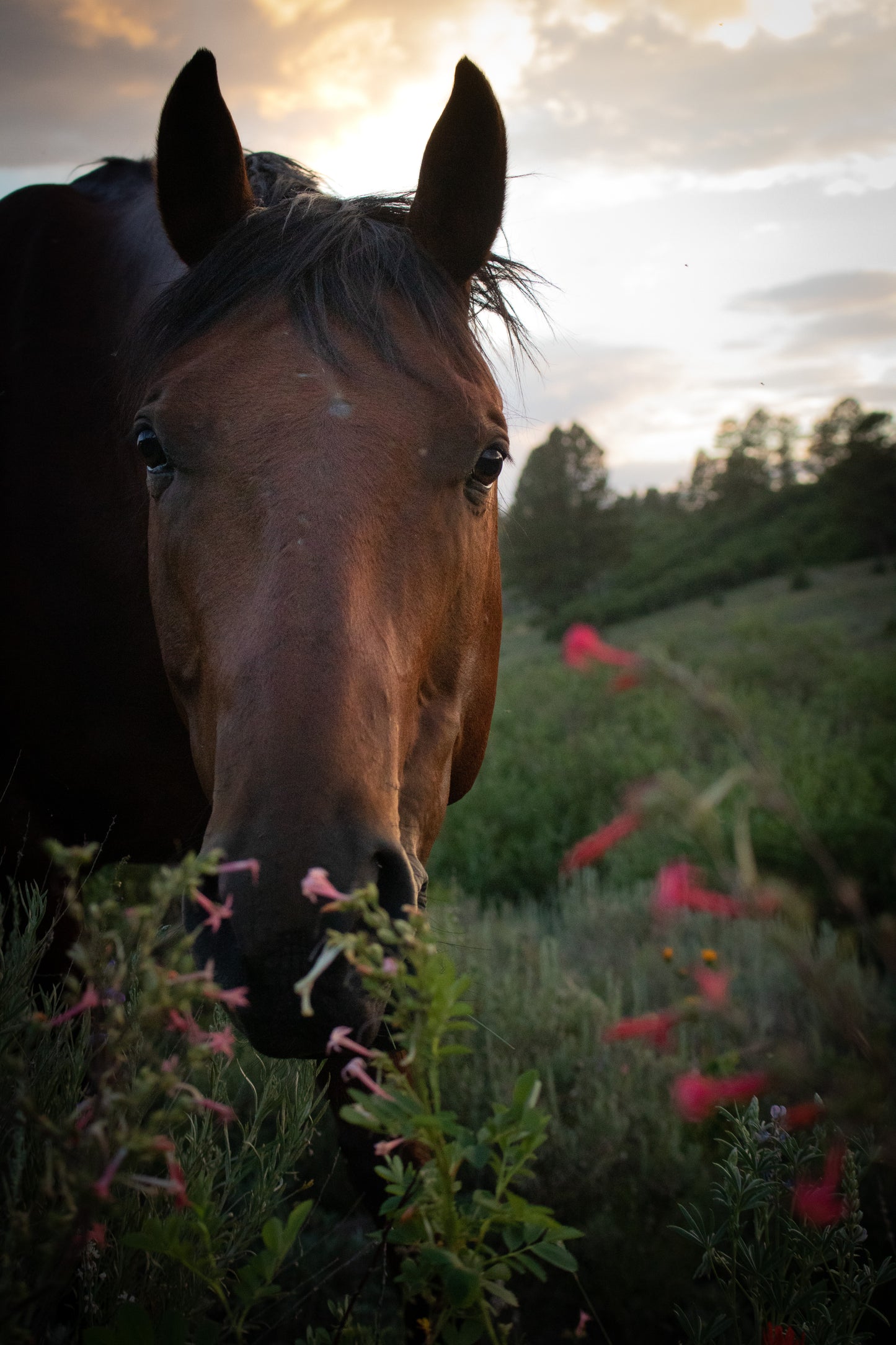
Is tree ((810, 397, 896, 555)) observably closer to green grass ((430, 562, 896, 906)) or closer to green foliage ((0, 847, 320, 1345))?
green grass ((430, 562, 896, 906))

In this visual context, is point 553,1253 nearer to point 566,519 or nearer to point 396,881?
point 396,881

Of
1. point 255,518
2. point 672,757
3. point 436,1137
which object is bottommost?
point 672,757

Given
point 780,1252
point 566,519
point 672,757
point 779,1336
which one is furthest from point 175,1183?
point 566,519

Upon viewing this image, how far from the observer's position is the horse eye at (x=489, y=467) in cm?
201

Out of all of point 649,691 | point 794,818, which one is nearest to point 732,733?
point 794,818

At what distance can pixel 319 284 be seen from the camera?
1895 millimetres

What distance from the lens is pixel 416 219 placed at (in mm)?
2219

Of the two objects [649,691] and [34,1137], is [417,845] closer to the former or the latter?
[34,1137]

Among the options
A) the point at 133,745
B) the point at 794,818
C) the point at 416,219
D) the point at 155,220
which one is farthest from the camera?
the point at 155,220

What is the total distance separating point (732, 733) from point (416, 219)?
205 centimetres

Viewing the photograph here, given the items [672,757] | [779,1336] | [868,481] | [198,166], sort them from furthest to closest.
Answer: [868,481], [672,757], [198,166], [779,1336]

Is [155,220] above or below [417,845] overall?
above

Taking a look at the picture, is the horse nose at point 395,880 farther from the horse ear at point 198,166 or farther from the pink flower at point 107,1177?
the horse ear at point 198,166

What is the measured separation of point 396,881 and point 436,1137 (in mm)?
439
